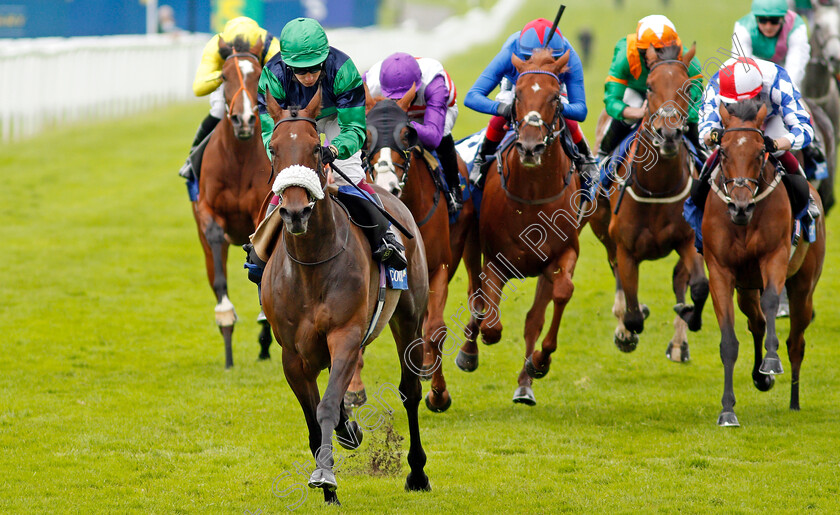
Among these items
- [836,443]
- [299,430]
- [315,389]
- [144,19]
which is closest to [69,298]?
[299,430]

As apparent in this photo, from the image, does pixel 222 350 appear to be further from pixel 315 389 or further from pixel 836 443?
pixel 836 443

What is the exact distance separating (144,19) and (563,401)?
85.1ft

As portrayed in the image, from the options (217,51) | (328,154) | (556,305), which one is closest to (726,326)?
(556,305)

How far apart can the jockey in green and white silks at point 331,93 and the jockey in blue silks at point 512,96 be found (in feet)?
6.63

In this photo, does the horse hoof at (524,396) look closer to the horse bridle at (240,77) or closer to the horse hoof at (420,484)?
the horse hoof at (420,484)

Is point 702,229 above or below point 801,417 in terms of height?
above

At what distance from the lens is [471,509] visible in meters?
5.83

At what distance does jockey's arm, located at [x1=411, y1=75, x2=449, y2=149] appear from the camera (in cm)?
764

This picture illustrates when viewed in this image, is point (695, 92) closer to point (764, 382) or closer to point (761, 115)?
point (761, 115)

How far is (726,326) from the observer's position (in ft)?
24.1

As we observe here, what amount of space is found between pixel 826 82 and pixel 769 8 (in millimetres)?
3916

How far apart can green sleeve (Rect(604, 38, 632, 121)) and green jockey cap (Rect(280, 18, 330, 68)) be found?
3.44m

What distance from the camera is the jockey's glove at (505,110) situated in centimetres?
769

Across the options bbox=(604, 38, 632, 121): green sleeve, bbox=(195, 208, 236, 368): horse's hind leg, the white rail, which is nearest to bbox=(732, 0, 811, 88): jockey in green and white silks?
bbox=(604, 38, 632, 121): green sleeve
